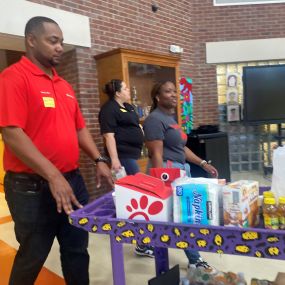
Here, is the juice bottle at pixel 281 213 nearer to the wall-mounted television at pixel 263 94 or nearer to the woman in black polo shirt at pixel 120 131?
the woman in black polo shirt at pixel 120 131

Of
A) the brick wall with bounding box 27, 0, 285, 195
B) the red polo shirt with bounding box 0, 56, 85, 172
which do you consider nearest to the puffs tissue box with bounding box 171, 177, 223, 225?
the red polo shirt with bounding box 0, 56, 85, 172

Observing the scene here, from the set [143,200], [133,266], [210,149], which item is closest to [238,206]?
[143,200]

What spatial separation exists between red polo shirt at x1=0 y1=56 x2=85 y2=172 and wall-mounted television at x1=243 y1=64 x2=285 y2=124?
4495mm

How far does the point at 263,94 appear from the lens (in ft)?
18.2

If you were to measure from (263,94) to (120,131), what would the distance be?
3585 mm

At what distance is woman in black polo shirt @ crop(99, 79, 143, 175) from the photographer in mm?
2799

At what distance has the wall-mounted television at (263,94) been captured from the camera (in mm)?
5523

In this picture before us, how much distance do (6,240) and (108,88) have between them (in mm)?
1822

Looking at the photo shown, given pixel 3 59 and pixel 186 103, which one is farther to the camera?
pixel 186 103

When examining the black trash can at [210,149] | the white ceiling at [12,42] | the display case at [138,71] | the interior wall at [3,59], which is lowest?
the black trash can at [210,149]

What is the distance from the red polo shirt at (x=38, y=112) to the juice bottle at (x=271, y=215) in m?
0.91

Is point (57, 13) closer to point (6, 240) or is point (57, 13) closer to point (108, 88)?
point (108, 88)

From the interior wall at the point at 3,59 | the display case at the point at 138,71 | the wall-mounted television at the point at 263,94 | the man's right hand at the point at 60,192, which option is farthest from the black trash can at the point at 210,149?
the man's right hand at the point at 60,192

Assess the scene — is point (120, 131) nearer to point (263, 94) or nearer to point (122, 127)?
point (122, 127)
